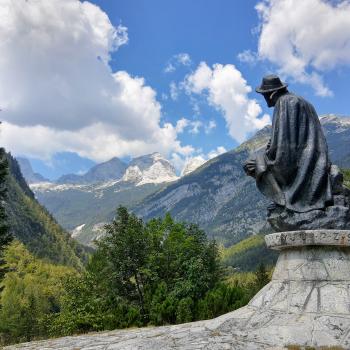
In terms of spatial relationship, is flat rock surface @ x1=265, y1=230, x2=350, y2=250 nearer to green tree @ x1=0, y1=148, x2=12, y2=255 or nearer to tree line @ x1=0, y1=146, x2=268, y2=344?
tree line @ x1=0, y1=146, x2=268, y2=344

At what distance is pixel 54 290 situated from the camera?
4291 inches

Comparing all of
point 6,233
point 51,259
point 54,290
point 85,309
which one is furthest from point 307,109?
point 51,259

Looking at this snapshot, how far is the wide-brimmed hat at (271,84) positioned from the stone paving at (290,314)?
3.46 metres

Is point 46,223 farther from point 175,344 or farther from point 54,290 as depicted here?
point 175,344

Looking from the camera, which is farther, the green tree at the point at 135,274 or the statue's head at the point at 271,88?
the green tree at the point at 135,274

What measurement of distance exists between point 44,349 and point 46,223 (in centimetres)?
19094

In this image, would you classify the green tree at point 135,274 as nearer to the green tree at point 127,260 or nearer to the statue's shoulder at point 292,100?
the green tree at point 127,260

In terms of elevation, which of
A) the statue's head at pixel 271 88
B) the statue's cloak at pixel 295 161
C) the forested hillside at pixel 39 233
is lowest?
the statue's cloak at pixel 295 161

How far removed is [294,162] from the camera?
29.9ft

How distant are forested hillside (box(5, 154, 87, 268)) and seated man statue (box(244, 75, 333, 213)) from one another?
157 metres

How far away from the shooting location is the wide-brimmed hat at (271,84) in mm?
10023

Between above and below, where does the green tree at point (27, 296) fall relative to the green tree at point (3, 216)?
below

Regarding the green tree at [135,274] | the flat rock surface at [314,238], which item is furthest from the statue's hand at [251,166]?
the green tree at [135,274]

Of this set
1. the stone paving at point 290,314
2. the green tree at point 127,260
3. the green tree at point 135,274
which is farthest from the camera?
the green tree at point 127,260
